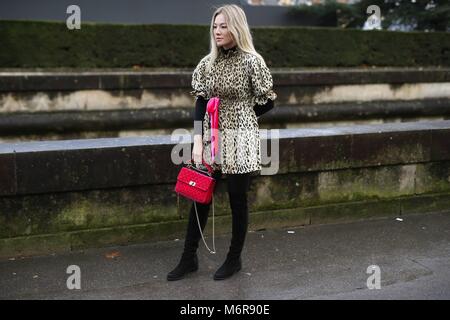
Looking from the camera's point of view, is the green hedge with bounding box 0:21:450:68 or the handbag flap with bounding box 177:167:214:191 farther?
the green hedge with bounding box 0:21:450:68

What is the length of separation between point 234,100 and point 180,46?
7838mm

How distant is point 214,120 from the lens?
159 inches

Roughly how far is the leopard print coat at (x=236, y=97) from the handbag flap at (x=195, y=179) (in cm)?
11

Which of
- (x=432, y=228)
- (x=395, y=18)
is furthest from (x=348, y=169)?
(x=395, y=18)

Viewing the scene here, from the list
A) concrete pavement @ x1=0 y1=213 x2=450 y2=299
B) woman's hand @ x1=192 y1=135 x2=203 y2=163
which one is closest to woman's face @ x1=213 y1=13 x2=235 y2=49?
woman's hand @ x1=192 y1=135 x2=203 y2=163

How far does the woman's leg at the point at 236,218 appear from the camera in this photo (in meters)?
4.10

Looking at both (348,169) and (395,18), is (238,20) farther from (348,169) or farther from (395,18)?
(395,18)

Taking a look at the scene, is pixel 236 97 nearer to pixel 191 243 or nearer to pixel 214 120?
pixel 214 120

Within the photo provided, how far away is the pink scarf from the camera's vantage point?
13.2ft

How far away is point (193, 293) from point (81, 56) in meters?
7.65
